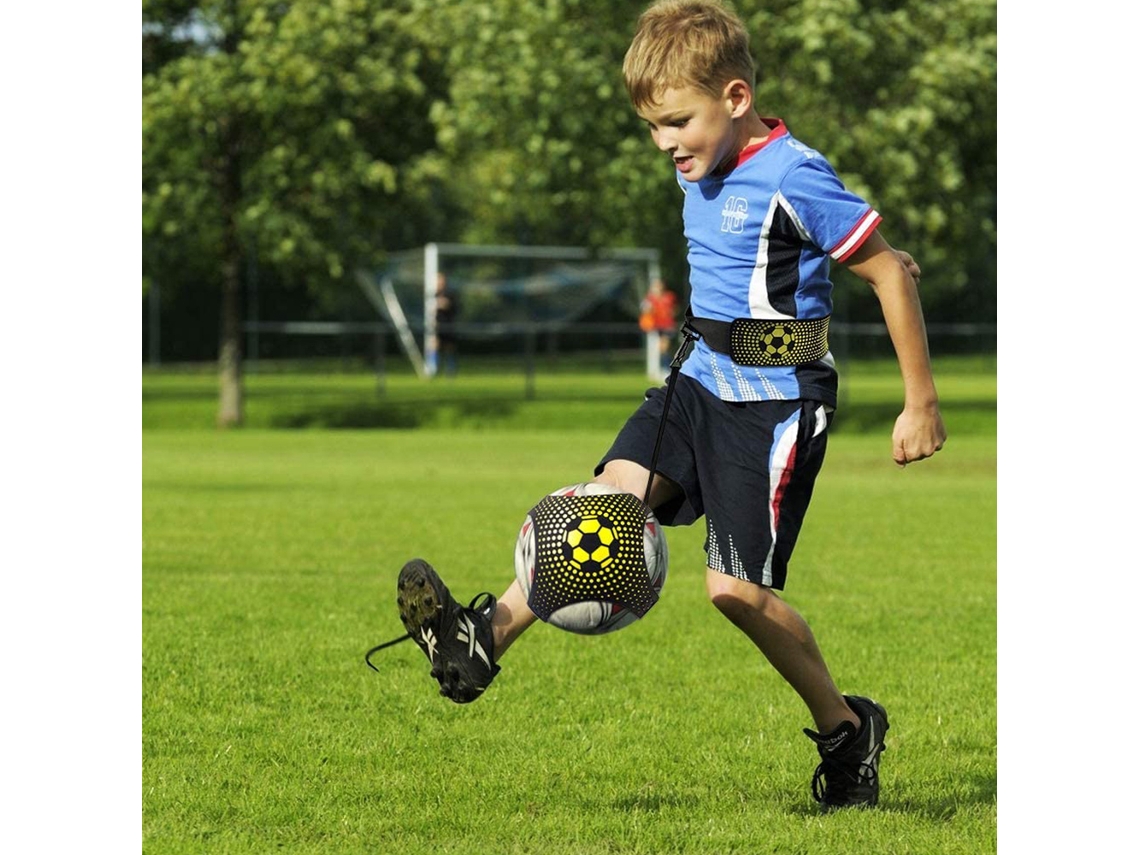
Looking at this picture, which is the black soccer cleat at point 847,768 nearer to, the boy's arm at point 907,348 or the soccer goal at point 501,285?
the boy's arm at point 907,348

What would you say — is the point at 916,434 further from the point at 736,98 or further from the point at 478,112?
the point at 478,112

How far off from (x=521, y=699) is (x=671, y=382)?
1971 mm

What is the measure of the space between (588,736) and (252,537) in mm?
6754

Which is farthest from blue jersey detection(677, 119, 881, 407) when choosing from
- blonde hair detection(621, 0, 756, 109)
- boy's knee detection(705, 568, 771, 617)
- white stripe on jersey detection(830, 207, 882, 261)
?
boy's knee detection(705, 568, 771, 617)

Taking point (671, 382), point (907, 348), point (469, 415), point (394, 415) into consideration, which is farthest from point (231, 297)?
point (907, 348)

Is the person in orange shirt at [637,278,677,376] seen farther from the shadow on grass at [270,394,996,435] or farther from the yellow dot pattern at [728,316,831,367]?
the yellow dot pattern at [728,316,831,367]

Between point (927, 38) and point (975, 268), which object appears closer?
point (927, 38)

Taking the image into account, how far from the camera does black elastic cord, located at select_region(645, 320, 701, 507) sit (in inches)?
207

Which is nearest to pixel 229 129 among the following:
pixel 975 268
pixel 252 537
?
pixel 252 537

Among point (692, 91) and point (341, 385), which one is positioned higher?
point (692, 91)

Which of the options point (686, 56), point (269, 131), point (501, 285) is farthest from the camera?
point (501, 285)

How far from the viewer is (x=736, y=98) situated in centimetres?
511

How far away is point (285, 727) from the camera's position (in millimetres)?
6379
